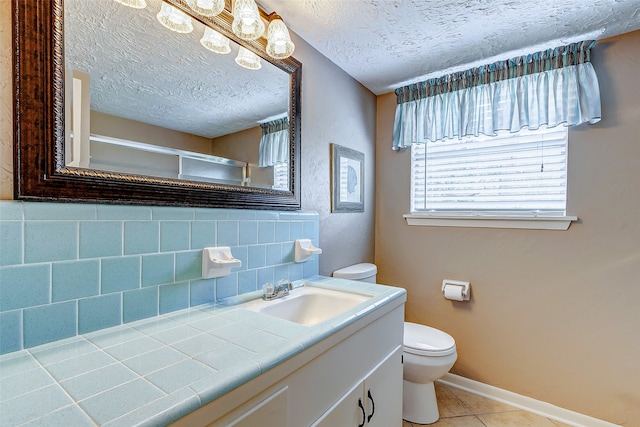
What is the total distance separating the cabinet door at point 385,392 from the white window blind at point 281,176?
0.92m

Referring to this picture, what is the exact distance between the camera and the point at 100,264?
2.77 ft

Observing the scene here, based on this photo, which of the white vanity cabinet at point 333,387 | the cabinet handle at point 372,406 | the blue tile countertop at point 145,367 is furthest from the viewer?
the cabinet handle at point 372,406

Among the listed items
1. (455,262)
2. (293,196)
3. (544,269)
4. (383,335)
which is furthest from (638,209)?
(293,196)

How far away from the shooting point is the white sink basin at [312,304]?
125 cm

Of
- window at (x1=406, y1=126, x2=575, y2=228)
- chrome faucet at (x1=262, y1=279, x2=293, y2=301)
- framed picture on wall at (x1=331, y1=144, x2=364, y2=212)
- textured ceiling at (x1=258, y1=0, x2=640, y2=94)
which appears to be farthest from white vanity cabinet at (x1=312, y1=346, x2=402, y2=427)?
textured ceiling at (x1=258, y1=0, x2=640, y2=94)

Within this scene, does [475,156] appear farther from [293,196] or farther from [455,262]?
[293,196]

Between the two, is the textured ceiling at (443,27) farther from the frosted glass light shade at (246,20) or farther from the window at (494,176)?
the window at (494,176)

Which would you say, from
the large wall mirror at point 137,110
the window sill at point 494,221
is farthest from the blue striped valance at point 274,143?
the window sill at point 494,221

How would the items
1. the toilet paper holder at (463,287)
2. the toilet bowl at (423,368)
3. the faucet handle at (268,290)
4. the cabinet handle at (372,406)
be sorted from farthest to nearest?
1. the toilet paper holder at (463,287)
2. the toilet bowl at (423,368)
3. the faucet handle at (268,290)
4. the cabinet handle at (372,406)

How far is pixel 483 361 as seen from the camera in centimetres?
198

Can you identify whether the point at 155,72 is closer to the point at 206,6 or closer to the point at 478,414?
the point at 206,6

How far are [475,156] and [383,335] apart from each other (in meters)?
1.46

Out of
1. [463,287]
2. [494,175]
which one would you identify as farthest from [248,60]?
[463,287]

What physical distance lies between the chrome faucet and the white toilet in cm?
61
